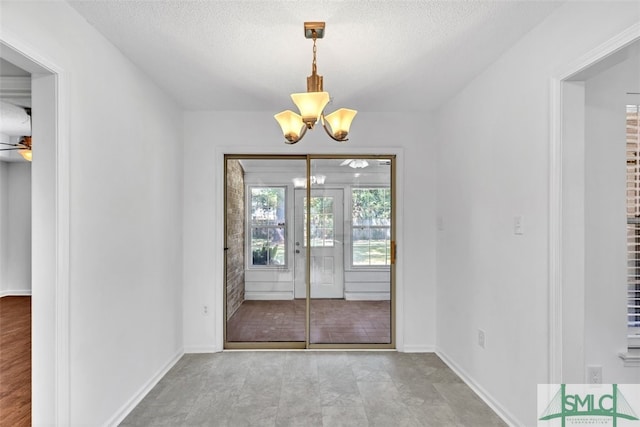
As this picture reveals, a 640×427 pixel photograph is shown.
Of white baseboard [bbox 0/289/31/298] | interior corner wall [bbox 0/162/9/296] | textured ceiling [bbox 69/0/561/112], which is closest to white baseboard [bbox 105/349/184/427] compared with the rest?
textured ceiling [bbox 69/0/561/112]

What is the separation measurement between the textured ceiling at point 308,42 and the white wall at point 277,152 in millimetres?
588

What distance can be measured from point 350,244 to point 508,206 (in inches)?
78.4

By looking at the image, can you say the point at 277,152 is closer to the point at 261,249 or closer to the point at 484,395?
the point at 261,249

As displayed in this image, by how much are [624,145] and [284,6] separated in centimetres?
239

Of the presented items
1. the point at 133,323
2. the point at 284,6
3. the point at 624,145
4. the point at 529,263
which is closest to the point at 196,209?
the point at 133,323

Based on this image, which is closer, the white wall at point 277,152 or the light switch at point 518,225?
the light switch at point 518,225

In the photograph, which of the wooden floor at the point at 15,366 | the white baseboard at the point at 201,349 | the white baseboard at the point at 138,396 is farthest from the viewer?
the white baseboard at the point at 201,349

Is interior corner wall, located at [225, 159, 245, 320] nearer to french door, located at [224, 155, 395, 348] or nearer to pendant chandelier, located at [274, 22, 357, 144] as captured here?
french door, located at [224, 155, 395, 348]

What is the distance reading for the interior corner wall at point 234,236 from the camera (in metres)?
4.32

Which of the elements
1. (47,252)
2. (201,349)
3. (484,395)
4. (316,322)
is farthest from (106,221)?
(484,395)

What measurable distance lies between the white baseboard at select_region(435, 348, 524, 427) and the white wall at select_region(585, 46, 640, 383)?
708mm

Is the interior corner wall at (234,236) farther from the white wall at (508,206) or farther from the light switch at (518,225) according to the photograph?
the light switch at (518,225)

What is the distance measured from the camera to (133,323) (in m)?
2.93

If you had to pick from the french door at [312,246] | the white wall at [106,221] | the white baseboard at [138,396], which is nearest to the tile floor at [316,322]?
the french door at [312,246]
